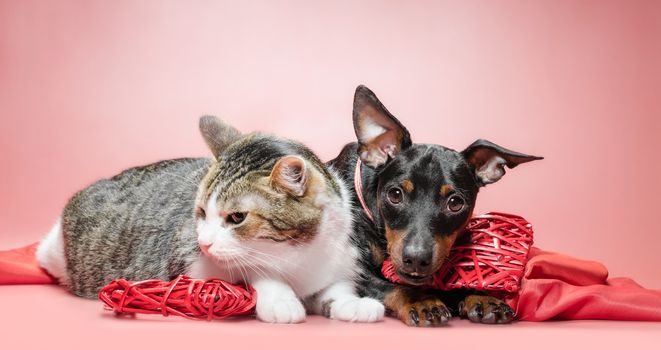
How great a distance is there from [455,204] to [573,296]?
21.7 inches

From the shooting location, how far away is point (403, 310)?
2516 millimetres

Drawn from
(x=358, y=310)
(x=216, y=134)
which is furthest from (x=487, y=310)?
(x=216, y=134)

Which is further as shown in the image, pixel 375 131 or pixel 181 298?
pixel 375 131

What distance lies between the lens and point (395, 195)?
8.57ft

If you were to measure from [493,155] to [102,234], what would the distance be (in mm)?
1597

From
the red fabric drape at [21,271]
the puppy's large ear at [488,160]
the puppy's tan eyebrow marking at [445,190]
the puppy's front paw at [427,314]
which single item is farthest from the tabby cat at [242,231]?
the puppy's large ear at [488,160]

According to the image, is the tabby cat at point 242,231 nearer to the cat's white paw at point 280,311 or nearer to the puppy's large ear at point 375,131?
the cat's white paw at point 280,311

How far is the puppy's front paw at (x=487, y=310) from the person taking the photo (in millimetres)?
2510

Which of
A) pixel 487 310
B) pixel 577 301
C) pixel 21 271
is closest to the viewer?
pixel 487 310

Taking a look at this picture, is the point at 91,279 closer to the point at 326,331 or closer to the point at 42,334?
the point at 42,334

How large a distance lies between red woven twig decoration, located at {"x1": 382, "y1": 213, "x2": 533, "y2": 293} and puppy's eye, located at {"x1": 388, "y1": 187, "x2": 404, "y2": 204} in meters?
0.24

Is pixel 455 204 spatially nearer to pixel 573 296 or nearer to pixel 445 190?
pixel 445 190

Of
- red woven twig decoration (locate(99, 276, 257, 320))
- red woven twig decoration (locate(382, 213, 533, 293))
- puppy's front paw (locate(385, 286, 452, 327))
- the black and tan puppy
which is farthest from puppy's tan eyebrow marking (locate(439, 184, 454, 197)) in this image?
red woven twig decoration (locate(99, 276, 257, 320))

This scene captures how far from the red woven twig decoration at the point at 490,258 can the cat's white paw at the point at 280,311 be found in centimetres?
39
